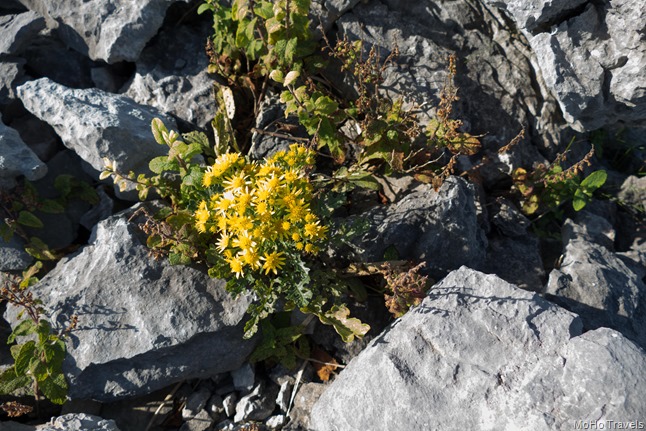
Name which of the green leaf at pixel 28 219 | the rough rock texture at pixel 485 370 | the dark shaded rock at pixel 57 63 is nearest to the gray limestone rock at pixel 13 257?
the green leaf at pixel 28 219

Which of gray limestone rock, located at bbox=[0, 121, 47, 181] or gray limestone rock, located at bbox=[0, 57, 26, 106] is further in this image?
gray limestone rock, located at bbox=[0, 57, 26, 106]

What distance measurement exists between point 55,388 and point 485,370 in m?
2.58

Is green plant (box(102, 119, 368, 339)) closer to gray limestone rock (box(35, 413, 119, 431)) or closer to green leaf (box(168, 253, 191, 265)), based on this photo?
green leaf (box(168, 253, 191, 265))

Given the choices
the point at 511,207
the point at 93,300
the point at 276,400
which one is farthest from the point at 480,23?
the point at 93,300

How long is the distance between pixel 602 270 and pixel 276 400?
8.05 ft

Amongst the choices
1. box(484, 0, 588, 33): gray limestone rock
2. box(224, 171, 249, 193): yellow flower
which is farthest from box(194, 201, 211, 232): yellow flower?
box(484, 0, 588, 33): gray limestone rock

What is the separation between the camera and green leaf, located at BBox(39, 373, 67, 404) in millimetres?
3307

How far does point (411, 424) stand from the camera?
287cm

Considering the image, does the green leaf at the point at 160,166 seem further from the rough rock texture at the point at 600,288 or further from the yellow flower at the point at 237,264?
the rough rock texture at the point at 600,288

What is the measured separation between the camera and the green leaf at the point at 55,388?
10.8 feet

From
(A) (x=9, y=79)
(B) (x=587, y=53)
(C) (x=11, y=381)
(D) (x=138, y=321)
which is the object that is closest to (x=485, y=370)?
(D) (x=138, y=321)

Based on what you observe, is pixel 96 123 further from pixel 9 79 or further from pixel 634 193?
pixel 634 193

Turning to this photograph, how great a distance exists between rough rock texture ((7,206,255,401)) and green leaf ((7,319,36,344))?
0.16 metres

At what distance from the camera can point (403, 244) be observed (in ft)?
12.2
